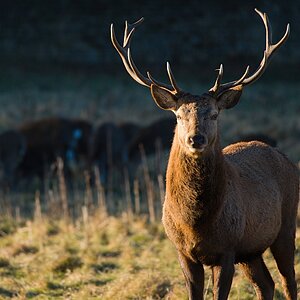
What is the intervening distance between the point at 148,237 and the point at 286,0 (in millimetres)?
33489

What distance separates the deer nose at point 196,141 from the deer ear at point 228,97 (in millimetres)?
634

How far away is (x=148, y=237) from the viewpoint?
36.5 feet

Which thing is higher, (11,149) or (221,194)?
(221,194)

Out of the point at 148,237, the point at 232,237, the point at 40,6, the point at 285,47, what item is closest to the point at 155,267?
the point at 148,237

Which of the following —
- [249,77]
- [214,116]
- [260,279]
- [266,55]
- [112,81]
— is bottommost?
[260,279]

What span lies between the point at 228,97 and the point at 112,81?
31.7 meters

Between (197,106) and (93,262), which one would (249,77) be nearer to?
(197,106)

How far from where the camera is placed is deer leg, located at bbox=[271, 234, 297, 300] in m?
7.40

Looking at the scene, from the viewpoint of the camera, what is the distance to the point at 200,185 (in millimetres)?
6562

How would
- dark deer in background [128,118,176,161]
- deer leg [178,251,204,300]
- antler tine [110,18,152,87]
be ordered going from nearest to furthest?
deer leg [178,251,204,300], antler tine [110,18,152,87], dark deer in background [128,118,176,161]

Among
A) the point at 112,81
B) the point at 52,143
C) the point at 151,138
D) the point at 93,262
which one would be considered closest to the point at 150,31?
the point at 112,81

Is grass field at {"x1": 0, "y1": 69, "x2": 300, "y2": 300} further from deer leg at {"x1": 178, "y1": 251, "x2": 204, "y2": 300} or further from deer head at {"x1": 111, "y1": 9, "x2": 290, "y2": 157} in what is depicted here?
deer head at {"x1": 111, "y1": 9, "x2": 290, "y2": 157}

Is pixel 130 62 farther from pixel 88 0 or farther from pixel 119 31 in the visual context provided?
pixel 88 0

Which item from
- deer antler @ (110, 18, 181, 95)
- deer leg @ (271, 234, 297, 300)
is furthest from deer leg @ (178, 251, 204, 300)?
deer antler @ (110, 18, 181, 95)
